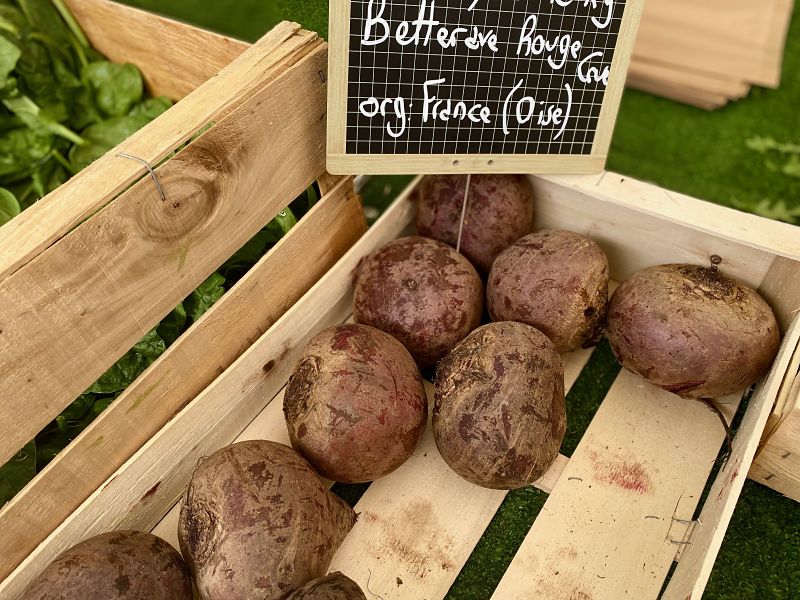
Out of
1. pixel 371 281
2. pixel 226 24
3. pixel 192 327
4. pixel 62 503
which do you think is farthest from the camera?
pixel 226 24

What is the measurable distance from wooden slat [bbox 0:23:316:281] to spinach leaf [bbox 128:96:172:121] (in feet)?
2.39

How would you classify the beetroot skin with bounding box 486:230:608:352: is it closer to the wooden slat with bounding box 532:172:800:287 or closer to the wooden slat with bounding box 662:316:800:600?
the wooden slat with bounding box 532:172:800:287

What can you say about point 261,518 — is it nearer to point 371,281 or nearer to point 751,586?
point 371,281

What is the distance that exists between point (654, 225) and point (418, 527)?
1101 mm

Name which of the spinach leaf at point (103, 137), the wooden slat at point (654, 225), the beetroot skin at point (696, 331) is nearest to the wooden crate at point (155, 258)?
the spinach leaf at point (103, 137)

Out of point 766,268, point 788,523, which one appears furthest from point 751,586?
point 766,268

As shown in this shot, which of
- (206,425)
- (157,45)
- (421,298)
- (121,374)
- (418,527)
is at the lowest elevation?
(418,527)

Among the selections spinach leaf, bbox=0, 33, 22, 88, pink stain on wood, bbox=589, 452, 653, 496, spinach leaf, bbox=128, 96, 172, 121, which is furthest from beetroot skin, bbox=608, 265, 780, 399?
spinach leaf, bbox=0, 33, 22, 88

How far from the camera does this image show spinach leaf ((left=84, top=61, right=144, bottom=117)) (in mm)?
2324

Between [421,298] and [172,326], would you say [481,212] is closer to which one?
[421,298]

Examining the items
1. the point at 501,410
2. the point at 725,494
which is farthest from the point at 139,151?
the point at 725,494

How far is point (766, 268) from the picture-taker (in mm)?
1827

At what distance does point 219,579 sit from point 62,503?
427mm

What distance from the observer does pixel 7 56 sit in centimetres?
222
